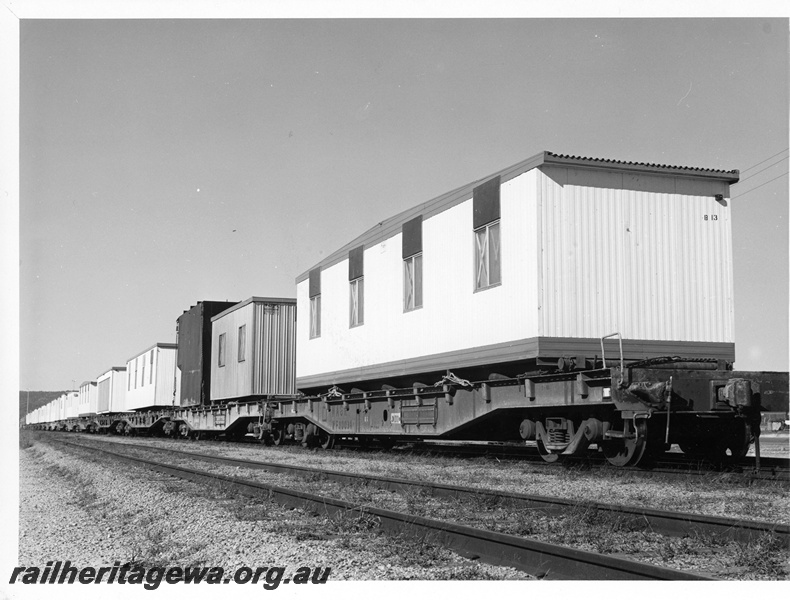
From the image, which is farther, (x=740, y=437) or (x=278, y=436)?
(x=278, y=436)

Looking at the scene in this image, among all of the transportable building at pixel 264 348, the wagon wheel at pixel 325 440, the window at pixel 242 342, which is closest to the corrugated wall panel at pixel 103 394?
the transportable building at pixel 264 348

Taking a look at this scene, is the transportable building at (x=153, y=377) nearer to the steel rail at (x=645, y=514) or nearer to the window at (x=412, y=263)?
the window at (x=412, y=263)

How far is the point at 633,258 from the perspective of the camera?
1008 centimetres

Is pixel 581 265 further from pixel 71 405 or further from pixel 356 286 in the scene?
pixel 71 405

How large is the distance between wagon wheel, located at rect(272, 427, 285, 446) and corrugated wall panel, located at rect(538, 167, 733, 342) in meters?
11.0

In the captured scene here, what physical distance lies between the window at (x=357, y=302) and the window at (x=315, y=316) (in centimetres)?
195

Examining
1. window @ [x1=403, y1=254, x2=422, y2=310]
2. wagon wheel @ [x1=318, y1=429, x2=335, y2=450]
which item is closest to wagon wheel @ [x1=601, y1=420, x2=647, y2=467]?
window @ [x1=403, y1=254, x2=422, y2=310]

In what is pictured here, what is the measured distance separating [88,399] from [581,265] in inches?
1817

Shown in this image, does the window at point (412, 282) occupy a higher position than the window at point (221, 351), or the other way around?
the window at point (412, 282)

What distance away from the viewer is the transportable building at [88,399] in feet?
158

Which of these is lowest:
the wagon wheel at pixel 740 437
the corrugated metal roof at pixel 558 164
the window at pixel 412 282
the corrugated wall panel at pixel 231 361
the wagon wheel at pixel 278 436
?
the wagon wheel at pixel 278 436

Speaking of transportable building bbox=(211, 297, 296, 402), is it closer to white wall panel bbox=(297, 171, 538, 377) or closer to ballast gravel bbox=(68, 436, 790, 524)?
white wall panel bbox=(297, 171, 538, 377)

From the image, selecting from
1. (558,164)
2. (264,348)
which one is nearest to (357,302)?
(264,348)

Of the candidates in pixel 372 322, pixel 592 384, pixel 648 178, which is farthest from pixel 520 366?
pixel 372 322
